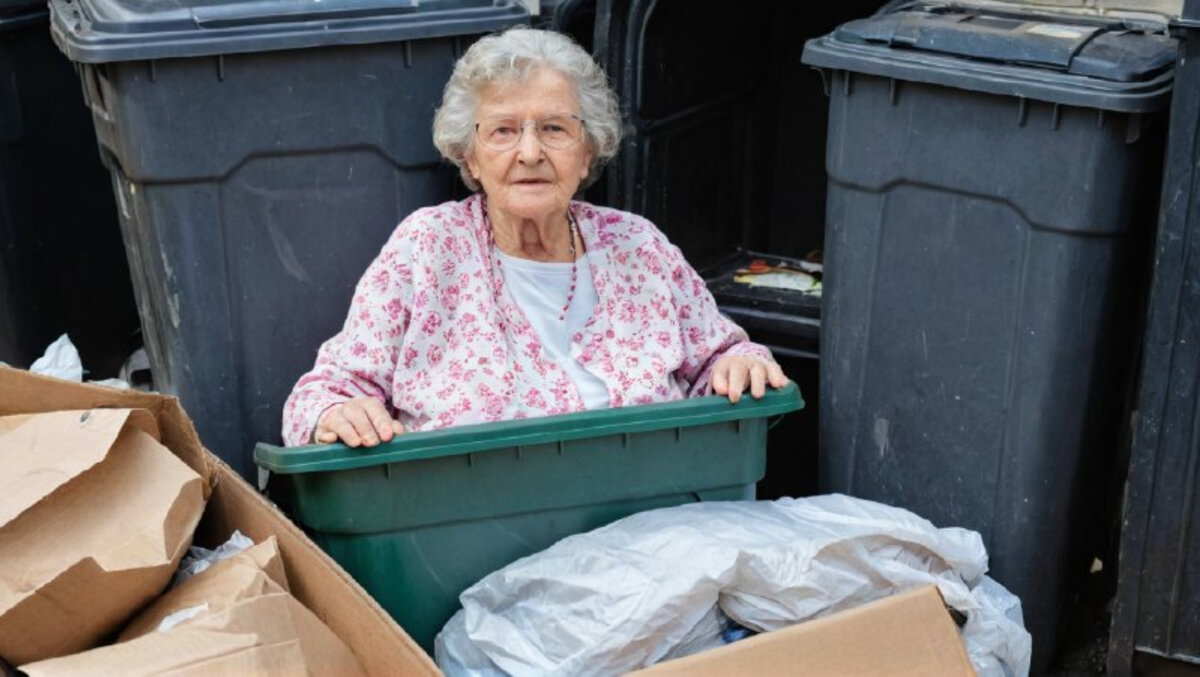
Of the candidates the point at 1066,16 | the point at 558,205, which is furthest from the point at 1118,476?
the point at 558,205

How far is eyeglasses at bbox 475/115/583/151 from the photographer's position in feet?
8.99

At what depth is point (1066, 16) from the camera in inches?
111

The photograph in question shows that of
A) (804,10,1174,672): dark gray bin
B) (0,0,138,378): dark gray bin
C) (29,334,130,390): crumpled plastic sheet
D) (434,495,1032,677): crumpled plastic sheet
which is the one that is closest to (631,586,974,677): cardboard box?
(434,495,1032,677): crumpled plastic sheet

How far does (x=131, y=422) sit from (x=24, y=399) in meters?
0.20

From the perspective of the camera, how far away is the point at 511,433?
2.52 metres

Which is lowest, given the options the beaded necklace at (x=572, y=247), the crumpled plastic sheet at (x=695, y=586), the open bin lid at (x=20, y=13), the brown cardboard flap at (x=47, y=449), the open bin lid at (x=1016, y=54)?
the crumpled plastic sheet at (x=695, y=586)

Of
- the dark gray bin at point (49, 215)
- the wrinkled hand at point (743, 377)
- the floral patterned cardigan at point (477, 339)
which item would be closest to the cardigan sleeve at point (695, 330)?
the floral patterned cardigan at point (477, 339)

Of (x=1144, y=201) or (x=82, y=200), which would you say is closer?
(x=1144, y=201)

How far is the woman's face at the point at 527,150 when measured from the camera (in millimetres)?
2730

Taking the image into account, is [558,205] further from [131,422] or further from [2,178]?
[2,178]

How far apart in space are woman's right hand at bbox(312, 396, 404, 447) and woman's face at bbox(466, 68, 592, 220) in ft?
1.52

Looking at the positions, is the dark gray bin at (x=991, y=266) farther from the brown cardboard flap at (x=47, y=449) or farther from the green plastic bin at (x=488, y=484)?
the brown cardboard flap at (x=47, y=449)

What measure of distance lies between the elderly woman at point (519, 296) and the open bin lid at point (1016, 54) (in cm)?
48

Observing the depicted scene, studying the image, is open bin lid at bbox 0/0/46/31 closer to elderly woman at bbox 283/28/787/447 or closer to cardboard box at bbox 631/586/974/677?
elderly woman at bbox 283/28/787/447
